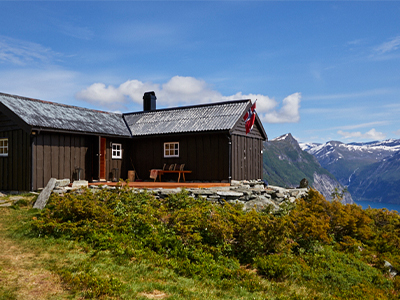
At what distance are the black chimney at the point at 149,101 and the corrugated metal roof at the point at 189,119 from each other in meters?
1.57

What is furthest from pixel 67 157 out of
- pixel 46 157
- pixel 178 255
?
pixel 178 255

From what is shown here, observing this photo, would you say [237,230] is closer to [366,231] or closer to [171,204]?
[171,204]

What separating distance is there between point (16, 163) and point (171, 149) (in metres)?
7.68

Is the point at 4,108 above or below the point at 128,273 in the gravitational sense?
above

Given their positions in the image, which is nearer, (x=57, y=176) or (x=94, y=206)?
(x=94, y=206)

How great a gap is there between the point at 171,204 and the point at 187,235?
307cm

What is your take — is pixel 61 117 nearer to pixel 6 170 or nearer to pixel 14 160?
pixel 14 160

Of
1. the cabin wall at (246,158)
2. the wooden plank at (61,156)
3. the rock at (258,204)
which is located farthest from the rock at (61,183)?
the cabin wall at (246,158)

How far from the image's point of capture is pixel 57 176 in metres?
16.4

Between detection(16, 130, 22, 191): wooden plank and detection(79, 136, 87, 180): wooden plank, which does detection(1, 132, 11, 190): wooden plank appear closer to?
detection(16, 130, 22, 191): wooden plank

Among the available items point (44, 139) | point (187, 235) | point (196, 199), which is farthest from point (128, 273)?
point (44, 139)

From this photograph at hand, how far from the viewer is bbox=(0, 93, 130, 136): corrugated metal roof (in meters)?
15.7

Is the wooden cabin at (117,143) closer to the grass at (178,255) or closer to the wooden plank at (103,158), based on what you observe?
the wooden plank at (103,158)

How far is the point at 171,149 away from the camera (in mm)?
19047
